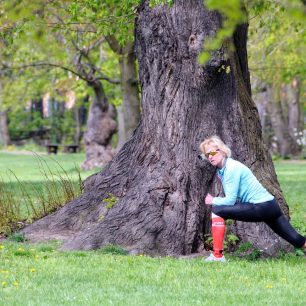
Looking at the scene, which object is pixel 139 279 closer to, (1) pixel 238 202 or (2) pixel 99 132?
(1) pixel 238 202

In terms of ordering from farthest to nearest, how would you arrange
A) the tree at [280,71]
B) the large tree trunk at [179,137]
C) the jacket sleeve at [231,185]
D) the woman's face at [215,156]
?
the tree at [280,71]
the large tree trunk at [179,137]
the woman's face at [215,156]
the jacket sleeve at [231,185]

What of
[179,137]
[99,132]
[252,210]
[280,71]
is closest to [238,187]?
[252,210]

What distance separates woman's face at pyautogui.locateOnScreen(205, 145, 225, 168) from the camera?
8781 mm

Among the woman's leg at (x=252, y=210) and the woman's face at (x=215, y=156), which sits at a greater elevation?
the woman's face at (x=215, y=156)

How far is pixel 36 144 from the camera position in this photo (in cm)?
6650

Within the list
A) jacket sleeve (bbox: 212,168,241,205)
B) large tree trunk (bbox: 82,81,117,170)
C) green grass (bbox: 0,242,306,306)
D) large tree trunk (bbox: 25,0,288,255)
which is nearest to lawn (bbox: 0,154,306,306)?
green grass (bbox: 0,242,306,306)

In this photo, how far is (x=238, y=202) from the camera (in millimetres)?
8867

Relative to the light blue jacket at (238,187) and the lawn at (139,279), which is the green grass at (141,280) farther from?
the light blue jacket at (238,187)

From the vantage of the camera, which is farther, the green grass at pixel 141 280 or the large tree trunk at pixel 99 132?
the large tree trunk at pixel 99 132

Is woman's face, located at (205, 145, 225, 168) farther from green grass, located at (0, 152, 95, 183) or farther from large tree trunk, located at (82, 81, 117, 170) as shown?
large tree trunk, located at (82, 81, 117, 170)

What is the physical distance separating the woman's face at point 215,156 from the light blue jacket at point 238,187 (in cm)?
7

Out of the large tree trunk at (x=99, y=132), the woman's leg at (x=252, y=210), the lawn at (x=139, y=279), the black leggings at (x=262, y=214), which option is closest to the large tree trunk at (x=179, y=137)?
the lawn at (x=139, y=279)

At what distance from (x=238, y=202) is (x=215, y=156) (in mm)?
575

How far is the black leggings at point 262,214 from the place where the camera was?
870cm
